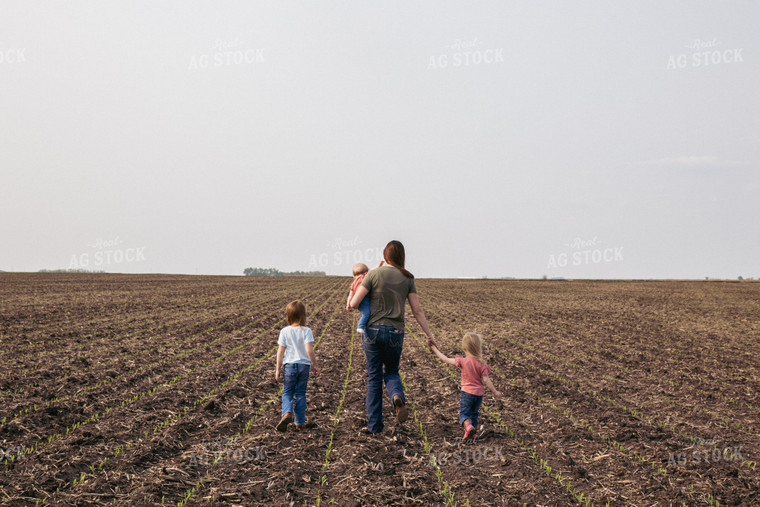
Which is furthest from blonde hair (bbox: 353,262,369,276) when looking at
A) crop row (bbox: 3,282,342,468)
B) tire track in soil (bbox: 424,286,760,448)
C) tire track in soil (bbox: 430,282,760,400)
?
tire track in soil (bbox: 430,282,760,400)

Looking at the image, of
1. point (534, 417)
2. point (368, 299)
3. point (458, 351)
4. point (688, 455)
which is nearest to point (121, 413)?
point (368, 299)

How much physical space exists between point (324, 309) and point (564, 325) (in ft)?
42.1

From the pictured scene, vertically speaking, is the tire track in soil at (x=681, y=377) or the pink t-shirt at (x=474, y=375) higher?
the pink t-shirt at (x=474, y=375)

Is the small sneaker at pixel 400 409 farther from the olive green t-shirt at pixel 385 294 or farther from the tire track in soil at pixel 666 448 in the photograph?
the tire track in soil at pixel 666 448

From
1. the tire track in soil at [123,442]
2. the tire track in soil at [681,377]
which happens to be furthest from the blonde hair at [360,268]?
the tire track in soil at [681,377]

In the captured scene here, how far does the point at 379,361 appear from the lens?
6629 mm

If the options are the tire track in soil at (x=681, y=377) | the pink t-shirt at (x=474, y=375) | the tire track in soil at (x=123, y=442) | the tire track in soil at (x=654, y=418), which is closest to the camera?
the tire track in soil at (x=123, y=442)

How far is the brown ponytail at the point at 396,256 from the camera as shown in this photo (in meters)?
6.62

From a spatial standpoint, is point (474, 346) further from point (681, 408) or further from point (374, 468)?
point (681, 408)

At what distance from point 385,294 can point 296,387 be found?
1.92 meters

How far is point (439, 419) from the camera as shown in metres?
7.91

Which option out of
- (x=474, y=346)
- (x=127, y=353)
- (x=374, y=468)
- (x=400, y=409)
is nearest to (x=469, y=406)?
(x=474, y=346)

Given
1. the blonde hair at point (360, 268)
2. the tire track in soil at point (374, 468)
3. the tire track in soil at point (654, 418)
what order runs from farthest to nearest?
the blonde hair at point (360, 268) → the tire track in soil at point (654, 418) → the tire track in soil at point (374, 468)

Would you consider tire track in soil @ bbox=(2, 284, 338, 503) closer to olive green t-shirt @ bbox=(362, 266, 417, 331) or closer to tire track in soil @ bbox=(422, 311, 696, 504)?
olive green t-shirt @ bbox=(362, 266, 417, 331)
